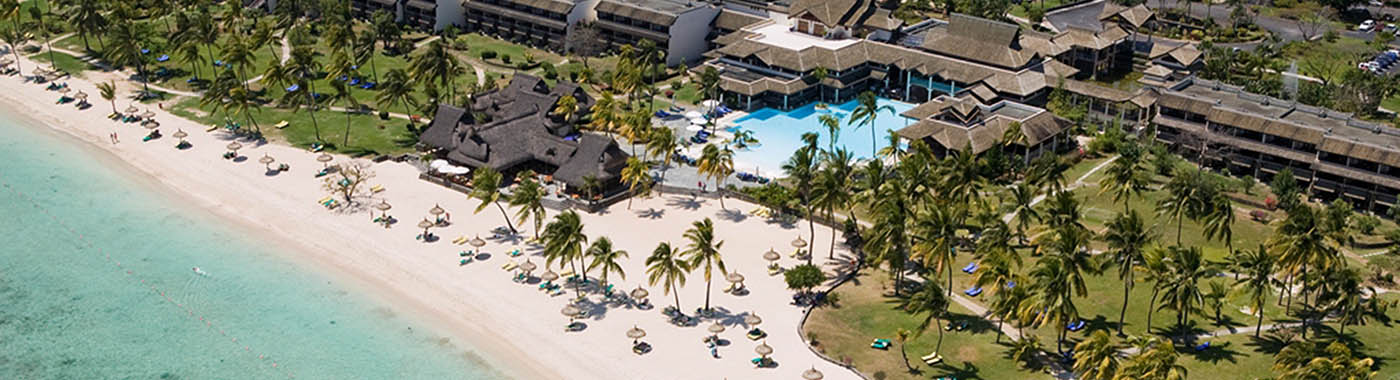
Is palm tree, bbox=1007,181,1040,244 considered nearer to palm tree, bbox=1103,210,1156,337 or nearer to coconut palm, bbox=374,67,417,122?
palm tree, bbox=1103,210,1156,337

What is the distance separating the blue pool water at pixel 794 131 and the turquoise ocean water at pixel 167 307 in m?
36.6

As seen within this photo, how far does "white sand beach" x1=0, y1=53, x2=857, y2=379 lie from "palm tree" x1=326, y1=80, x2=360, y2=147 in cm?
593

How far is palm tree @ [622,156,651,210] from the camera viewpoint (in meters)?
90.8

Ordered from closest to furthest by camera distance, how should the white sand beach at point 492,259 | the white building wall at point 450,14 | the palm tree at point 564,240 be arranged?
the white sand beach at point 492,259, the palm tree at point 564,240, the white building wall at point 450,14

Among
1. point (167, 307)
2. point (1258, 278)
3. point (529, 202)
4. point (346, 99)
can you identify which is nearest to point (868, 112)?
point (529, 202)

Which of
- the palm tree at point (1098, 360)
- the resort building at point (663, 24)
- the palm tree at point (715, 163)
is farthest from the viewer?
the resort building at point (663, 24)

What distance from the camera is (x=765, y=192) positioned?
9188 centimetres

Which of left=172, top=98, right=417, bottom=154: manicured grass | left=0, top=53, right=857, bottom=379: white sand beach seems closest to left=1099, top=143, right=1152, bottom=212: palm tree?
left=0, top=53, right=857, bottom=379: white sand beach

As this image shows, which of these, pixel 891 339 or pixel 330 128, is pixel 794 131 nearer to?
pixel 330 128

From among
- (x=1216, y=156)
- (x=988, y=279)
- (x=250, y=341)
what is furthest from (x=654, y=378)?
(x=1216, y=156)

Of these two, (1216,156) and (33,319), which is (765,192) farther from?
(33,319)

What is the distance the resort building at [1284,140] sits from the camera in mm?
91125

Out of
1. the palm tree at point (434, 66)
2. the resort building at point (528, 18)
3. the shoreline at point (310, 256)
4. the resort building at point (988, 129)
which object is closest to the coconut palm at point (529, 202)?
the shoreline at point (310, 256)

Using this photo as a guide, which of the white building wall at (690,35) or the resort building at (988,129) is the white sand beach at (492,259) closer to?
the resort building at (988,129)
